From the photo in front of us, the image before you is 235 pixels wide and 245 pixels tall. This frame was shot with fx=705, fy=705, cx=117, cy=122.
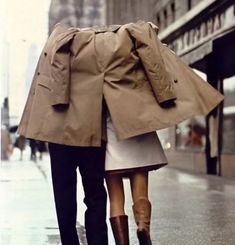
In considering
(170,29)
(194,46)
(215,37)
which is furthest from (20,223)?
(170,29)

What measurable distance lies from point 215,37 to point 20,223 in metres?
11.0

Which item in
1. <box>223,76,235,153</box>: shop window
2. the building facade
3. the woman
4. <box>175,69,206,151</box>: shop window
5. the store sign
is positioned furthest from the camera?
<box>175,69,206,151</box>: shop window

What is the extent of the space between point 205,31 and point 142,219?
603 inches

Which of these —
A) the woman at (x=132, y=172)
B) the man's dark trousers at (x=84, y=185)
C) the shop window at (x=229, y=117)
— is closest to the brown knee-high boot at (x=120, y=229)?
the woman at (x=132, y=172)

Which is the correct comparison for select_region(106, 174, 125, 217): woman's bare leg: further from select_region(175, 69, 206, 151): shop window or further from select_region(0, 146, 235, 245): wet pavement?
select_region(175, 69, 206, 151): shop window

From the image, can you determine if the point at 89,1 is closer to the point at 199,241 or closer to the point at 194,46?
the point at 194,46

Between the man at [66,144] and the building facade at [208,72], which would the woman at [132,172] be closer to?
the man at [66,144]

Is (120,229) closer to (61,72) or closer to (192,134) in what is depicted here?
(61,72)

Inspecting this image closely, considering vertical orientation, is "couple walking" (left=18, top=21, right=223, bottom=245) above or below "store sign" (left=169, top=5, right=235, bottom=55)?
below

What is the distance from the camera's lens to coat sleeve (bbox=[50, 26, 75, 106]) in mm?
4289

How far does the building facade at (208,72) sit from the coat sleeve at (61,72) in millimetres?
12153

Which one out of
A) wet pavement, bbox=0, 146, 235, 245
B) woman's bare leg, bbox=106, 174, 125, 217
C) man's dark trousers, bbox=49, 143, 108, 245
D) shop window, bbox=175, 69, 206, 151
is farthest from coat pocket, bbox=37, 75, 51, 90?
shop window, bbox=175, 69, 206, 151

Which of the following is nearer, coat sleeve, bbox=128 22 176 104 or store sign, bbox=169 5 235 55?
coat sleeve, bbox=128 22 176 104

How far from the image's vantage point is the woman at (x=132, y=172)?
4.52 m
